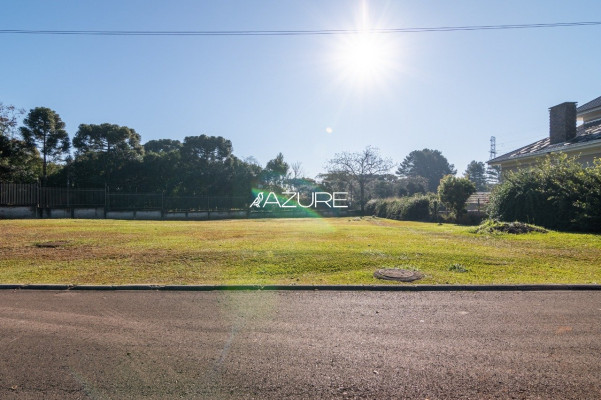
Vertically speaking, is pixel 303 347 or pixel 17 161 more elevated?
pixel 17 161

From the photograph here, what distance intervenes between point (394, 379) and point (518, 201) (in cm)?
1624

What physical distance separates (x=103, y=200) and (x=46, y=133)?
37.5ft

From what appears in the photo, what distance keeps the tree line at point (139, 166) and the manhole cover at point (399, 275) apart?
23924mm

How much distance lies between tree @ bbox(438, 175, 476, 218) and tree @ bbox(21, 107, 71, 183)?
1411 inches

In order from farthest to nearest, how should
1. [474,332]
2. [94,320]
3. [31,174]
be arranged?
1. [31,174]
2. [94,320]
3. [474,332]

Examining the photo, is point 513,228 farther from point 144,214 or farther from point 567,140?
point 144,214

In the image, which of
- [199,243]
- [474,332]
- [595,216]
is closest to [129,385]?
[474,332]

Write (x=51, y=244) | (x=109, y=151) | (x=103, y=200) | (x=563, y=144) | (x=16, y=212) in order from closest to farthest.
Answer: (x=51, y=244) → (x=563, y=144) → (x=16, y=212) → (x=103, y=200) → (x=109, y=151)

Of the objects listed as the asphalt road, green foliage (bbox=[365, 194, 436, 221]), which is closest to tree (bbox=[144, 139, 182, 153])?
green foliage (bbox=[365, 194, 436, 221])

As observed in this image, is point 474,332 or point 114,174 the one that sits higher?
point 114,174

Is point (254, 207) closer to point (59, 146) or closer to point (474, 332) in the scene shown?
point (59, 146)

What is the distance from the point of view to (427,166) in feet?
277

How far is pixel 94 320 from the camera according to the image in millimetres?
4715

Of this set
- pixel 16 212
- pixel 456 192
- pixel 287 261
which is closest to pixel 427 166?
pixel 456 192
